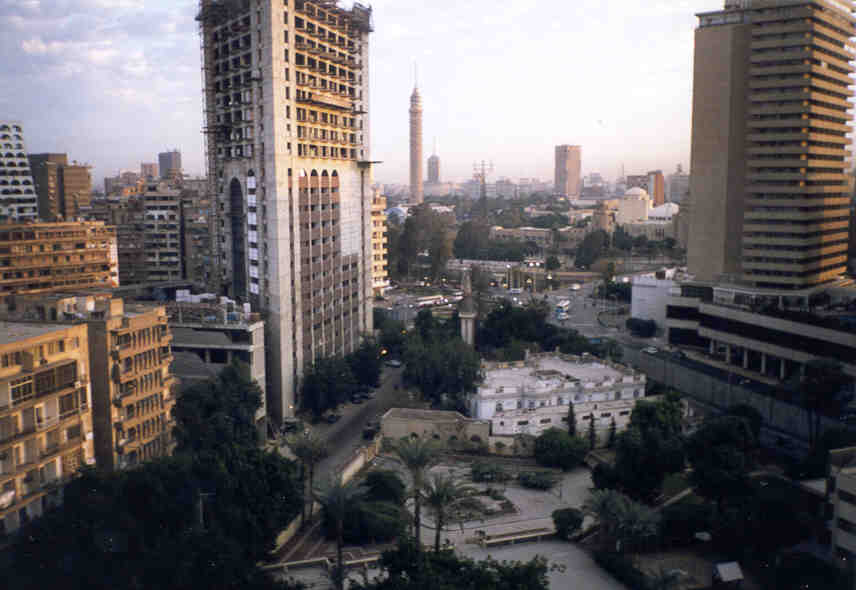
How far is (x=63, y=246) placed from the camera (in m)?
28.0

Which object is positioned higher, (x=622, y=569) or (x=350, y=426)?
(x=350, y=426)

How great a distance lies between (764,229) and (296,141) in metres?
17.6

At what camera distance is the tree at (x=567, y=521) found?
15398 mm

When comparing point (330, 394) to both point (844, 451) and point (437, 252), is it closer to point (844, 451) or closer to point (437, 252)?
point (844, 451)

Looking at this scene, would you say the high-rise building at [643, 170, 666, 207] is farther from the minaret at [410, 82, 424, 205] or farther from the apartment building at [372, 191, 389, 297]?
the apartment building at [372, 191, 389, 297]

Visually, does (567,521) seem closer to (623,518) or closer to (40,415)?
(623,518)

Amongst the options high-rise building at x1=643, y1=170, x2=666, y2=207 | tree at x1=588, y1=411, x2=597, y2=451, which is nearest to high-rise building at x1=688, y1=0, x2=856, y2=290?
tree at x1=588, y1=411, x2=597, y2=451

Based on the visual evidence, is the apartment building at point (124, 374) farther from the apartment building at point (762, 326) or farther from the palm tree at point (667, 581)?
the apartment building at point (762, 326)

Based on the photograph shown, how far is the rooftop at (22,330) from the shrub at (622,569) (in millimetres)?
11061

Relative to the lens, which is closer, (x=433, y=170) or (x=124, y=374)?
(x=124, y=374)

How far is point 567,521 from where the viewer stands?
1539 centimetres

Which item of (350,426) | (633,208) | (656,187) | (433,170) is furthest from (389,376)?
(433,170)

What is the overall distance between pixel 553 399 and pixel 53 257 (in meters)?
19.1

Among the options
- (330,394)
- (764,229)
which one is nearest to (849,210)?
(764,229)
